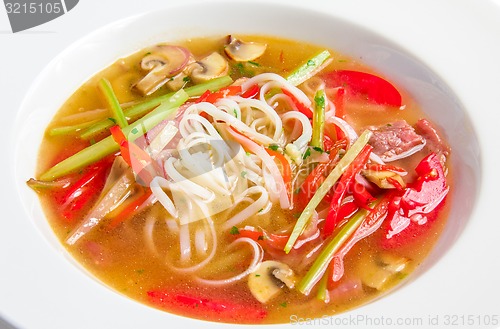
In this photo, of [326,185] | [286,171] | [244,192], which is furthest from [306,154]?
[244,192]

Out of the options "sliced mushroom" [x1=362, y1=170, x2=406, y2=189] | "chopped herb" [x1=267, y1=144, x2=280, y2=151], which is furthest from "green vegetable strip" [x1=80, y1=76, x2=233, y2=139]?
"sliced mushroom" [x1=362, y1=170, x2=406, y2=189]

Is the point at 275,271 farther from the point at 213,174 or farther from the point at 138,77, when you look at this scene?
the point at 138,77

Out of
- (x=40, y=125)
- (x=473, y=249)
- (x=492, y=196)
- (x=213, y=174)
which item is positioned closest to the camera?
(x=473, y=249)

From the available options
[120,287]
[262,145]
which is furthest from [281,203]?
[120,287]

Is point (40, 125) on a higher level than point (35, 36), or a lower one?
lower

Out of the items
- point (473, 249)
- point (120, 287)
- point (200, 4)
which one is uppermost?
point (200, 4)

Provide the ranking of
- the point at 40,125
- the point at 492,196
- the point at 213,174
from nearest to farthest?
the point at 492,196 → the point at 213,174 → the point at 40,125

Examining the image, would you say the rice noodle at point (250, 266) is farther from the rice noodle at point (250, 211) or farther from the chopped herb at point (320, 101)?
the chopped herb at point (320, 101)
